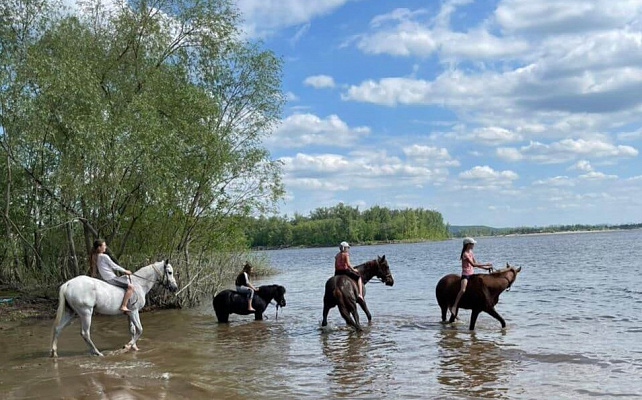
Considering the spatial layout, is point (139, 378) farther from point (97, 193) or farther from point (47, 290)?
point (47, 290)

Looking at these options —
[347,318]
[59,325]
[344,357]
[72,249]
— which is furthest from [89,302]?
[72,249]

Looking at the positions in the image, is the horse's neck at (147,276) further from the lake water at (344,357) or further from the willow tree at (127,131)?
the willow tree at (127,131)

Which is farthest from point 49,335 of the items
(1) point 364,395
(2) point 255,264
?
(2) point 255,264

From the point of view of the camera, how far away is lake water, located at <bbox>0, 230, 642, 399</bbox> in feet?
27.4

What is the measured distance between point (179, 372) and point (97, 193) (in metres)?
9.22

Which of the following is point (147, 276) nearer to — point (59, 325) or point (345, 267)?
point (59, 325)

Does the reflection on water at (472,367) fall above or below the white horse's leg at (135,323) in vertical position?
below

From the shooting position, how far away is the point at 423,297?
862 inches

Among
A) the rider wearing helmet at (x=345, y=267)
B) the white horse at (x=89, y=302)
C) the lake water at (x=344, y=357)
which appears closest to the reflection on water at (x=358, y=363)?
the lake water at (x=344, y=357)

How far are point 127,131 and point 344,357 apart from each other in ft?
32.7

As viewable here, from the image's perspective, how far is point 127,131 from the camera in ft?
55.5

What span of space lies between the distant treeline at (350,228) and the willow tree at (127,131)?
9407 cm

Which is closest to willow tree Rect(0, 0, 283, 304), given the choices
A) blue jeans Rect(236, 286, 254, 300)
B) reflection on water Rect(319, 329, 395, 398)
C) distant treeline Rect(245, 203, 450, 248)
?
blue jeans Rect(236, 286, 254, 300)

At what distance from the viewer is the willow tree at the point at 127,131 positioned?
16.6m
